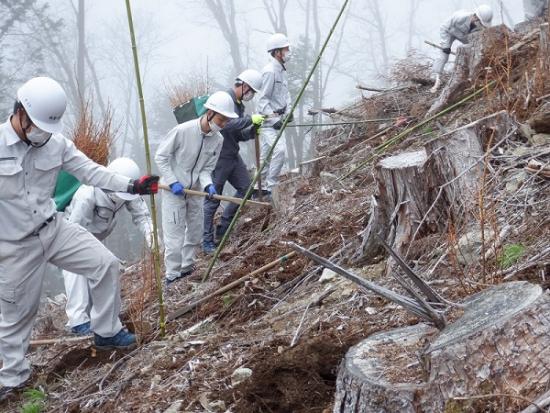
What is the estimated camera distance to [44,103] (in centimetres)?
372

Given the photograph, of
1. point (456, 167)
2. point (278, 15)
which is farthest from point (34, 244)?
point (278, 15)

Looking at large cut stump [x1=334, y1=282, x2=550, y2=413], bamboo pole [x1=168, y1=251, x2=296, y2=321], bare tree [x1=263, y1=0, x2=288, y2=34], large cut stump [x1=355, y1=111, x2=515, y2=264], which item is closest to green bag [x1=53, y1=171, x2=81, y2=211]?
bamboo pole [x1=168, y1=251, x2=296, y2=321]

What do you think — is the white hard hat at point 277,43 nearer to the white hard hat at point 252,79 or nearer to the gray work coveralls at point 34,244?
the white hard hat at point 252,79

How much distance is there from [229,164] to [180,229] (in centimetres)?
144

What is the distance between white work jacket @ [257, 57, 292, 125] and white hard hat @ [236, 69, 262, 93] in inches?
23.8

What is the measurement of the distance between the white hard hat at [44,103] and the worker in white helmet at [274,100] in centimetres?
385

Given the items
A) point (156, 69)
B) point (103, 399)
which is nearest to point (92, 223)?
point (103, 399)

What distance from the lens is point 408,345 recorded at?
7.17ft

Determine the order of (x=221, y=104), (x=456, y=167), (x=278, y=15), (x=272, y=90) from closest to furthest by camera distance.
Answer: (x=456, y=167)
(x=221, y=104)
(x=272, y=90)
(x=278, y=15)

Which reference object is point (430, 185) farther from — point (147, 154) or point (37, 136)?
point (37, 136)

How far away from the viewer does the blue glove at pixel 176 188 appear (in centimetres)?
548

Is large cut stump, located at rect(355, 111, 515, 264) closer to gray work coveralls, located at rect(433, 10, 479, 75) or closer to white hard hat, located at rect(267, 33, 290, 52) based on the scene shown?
white hard hat, located at rect(267, 33, 290, 52)

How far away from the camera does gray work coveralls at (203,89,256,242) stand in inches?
270

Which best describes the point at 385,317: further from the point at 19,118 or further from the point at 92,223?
the point at 92,223
